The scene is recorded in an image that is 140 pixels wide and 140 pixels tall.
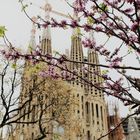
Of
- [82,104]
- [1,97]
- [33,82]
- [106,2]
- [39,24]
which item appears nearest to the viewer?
[106,2]

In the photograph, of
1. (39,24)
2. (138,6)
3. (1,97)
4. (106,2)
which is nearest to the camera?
(138,6)

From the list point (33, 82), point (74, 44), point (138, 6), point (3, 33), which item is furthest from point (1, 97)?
point (74, 44)

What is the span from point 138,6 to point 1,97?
44.6ft

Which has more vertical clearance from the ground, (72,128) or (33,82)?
(33,82)

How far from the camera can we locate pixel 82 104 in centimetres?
10450

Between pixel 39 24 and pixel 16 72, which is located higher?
pixel 16 72

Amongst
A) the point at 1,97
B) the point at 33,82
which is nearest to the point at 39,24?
the point at 1,97

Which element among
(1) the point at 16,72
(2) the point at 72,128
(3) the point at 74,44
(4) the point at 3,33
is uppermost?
(3) the point at 74,44

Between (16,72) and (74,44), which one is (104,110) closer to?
(74,44)

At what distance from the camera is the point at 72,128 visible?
26.2 metres

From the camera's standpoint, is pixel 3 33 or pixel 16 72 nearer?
pixel 3 33

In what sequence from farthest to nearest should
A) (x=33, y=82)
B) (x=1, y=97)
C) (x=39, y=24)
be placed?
1. (x=33, y=82)
2. (x=1, y=97)
3. (x=39, y=24)

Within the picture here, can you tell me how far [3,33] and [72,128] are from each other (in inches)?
714

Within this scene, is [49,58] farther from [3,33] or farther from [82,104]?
[82,104]
